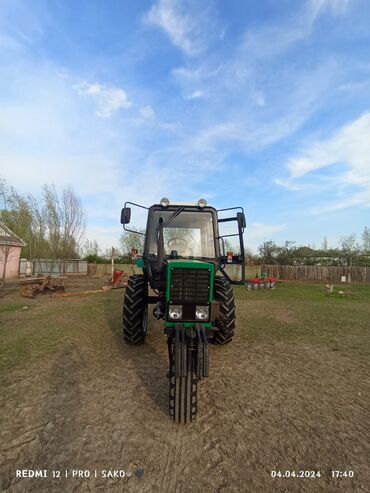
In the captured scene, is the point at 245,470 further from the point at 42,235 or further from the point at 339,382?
the point at 42,235

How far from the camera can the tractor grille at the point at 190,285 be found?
3.71 m

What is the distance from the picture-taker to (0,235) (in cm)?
2248

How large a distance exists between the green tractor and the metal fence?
21.6 metres

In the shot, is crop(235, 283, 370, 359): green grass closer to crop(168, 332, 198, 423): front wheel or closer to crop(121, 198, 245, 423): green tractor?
crop(121, 198, 245, 423): green tractor

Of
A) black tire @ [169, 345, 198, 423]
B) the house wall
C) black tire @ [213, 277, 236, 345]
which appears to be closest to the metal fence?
the house wall

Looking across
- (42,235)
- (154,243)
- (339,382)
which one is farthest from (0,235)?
(339,382)

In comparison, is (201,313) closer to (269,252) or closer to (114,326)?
(114,326)

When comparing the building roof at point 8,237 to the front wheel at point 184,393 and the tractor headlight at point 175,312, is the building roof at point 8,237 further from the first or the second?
the front wheel at point 184,393

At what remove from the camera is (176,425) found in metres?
2.96

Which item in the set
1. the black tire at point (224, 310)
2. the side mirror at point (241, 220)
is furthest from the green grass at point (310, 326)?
the side mirror at point (241, 220)

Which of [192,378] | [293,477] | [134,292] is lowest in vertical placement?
[293,477]

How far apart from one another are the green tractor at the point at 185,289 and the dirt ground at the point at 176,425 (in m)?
0.43

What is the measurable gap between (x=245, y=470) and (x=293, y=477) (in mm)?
358

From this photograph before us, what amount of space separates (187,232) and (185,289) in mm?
2056
